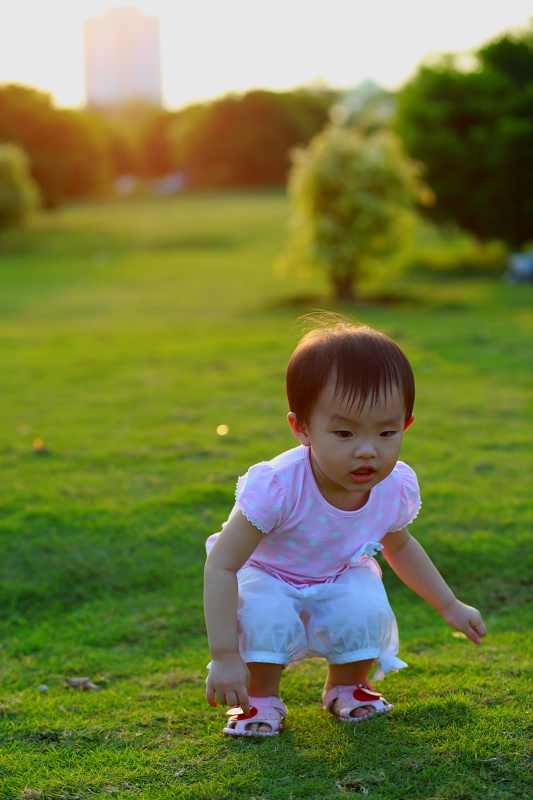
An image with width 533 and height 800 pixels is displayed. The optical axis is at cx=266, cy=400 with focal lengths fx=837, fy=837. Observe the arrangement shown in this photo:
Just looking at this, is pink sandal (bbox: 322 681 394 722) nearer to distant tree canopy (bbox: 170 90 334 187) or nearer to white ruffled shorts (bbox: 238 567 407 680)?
white ruffled shorts (bbox: 238 567 407 680)

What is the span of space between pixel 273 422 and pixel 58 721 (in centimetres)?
345

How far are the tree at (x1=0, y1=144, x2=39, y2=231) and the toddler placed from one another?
77.8 feet

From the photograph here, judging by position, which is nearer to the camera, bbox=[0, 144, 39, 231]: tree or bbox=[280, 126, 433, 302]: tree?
bbox=[280, 126, 433, 302]: tree

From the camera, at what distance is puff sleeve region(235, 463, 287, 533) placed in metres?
2.23

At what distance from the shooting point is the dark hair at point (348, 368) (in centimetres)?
210

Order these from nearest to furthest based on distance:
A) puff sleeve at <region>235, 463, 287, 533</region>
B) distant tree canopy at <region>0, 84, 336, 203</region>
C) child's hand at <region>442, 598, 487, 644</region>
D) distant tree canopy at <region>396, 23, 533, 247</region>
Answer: puff sleeve at <region>235, 463, 287, 533</region> → child's hand at <region>442, 598, 487, 644</region> → distant tree canopy at <region>396, 23, 533, 247</region> → distant tree canopy at <region>0, 84, 336, 203</region>

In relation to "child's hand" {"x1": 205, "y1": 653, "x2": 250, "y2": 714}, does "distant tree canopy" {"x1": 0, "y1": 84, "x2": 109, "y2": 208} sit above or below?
above

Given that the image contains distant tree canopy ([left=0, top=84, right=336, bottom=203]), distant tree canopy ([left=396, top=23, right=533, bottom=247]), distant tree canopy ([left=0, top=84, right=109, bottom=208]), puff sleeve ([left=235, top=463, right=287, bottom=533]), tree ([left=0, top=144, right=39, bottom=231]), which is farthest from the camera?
distant tree canopy ([left=0, top=84, right=336, bottom=203])

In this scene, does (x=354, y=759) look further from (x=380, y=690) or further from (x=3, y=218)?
(x=3, y=218)

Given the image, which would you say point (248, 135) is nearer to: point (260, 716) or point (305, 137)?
point (305, 137)

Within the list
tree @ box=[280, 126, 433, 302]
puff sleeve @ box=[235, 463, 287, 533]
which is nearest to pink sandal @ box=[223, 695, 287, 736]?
puff sleeve @ box=[235, 463, 287, 533]

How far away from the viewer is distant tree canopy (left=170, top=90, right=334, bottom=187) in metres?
42.7

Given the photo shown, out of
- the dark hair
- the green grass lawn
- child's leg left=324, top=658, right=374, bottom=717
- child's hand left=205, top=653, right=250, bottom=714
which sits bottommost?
the green grass lawn

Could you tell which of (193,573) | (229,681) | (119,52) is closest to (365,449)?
(229,681)
